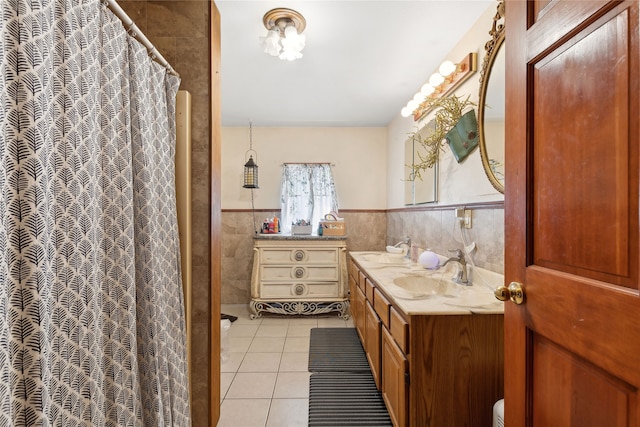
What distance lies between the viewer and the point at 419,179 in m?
2.77

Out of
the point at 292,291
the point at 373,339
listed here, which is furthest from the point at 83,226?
the point at 292,291

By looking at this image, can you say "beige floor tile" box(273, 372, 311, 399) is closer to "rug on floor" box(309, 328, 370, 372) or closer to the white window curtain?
"rug on floor" box(309, 328, 370, 372)

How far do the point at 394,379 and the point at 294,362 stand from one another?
1.17m

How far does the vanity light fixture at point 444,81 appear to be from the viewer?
188 cm

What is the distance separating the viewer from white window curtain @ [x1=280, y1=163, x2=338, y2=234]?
3938 millimetres

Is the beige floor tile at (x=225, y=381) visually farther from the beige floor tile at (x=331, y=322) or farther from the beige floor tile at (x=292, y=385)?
the beige floor tile at (x=331, y=322)

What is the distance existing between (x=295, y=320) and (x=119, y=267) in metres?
2.72

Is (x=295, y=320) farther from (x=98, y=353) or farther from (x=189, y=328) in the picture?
(x=98, y=353)

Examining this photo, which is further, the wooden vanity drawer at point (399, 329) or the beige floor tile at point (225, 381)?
the beige floor tile at point (225, 381)

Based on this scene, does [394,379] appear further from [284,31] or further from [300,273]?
[284,31]

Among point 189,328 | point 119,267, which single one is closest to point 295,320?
point 189,328

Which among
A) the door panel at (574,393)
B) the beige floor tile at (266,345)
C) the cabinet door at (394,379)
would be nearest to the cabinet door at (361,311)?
the cabinet door at (394,379)

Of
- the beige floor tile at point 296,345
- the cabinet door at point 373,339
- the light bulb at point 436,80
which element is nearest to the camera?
the cabinet door at point 373,339

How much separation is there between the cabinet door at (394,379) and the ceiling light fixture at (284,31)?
6.03ft
